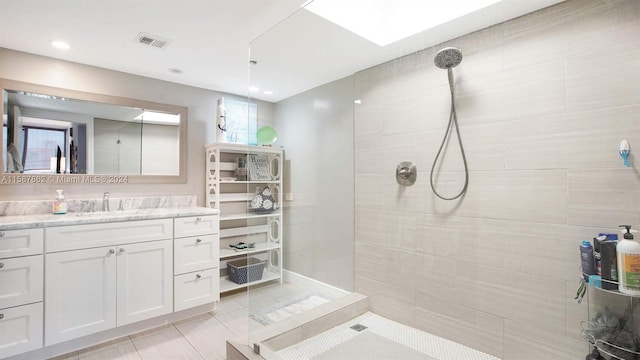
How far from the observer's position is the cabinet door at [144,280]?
7.22ft

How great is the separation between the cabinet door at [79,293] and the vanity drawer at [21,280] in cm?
4

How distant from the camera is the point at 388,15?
1.92 metres

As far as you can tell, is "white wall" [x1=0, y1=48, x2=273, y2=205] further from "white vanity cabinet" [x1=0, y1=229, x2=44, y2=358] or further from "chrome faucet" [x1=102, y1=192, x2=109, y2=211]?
"white vanity cabinet" [x1=0, y1=229, x2=44, y2=358]

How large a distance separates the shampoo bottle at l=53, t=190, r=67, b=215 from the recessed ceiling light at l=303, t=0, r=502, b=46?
236 cm

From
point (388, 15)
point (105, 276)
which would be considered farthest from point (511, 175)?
point (105, 276)

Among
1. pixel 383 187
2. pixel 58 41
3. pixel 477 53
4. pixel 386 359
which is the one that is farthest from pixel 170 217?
pixel 477 53

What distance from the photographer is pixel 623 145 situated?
1.30 meters

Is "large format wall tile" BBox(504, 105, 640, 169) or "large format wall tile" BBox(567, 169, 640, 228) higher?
"large format wall tile" BBox(504, 105, 640, 169)

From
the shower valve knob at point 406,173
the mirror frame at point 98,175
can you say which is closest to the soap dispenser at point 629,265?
the shower valve knob at point 406,173

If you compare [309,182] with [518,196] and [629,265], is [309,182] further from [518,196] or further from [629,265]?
[629,265]

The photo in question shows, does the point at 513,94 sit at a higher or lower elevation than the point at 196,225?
higher

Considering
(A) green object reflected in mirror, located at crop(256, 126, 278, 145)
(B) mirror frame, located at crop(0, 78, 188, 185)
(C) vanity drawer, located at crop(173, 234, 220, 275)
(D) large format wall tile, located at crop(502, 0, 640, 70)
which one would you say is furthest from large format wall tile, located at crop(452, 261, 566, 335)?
(B) mirror frame, located at crop(0, 78, 188, 185)

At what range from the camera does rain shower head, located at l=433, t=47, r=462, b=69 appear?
5.86ft

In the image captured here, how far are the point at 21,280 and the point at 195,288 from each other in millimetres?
Result: 1119
